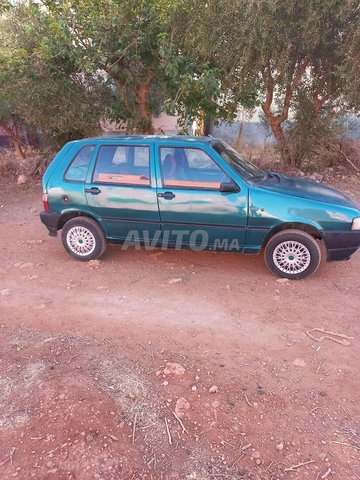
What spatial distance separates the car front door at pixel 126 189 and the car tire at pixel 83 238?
0.75 ft

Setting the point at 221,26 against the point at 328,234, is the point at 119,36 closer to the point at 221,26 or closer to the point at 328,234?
the point at 221,26

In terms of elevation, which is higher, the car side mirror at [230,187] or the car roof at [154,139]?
the car roof at [154,139]

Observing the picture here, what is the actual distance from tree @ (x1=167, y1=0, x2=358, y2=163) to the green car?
2.84 m

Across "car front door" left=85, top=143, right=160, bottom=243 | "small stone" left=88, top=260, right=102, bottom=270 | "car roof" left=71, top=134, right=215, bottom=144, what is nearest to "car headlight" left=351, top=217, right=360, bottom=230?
"car roof" left=71, top=134, right=215, bottom=144

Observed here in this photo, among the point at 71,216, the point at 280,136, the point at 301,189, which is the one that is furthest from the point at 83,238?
the point at 280,136

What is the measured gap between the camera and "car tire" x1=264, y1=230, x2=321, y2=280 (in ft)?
14.4

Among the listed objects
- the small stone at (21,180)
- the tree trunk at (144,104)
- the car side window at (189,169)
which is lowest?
the small stone at (21,180)

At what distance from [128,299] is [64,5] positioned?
222 inches

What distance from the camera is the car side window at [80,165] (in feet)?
15.9

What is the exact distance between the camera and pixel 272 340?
3.46 meters

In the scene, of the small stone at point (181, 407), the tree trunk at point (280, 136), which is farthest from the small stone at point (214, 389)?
the tree trunk at point (280, 136)

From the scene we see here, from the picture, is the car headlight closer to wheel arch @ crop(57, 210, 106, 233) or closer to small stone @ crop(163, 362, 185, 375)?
small stone @ crop(163, 362, 185, 375)

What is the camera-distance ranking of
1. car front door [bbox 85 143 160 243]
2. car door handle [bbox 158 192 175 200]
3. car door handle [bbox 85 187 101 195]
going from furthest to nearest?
car door handle [bbox 85 187 101 195] → car front door [bbox 85 143 160 243] → car door handle [bbox 158 192 175 200]

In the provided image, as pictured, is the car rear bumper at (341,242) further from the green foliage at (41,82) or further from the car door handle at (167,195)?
the green foliage at (41,82)
